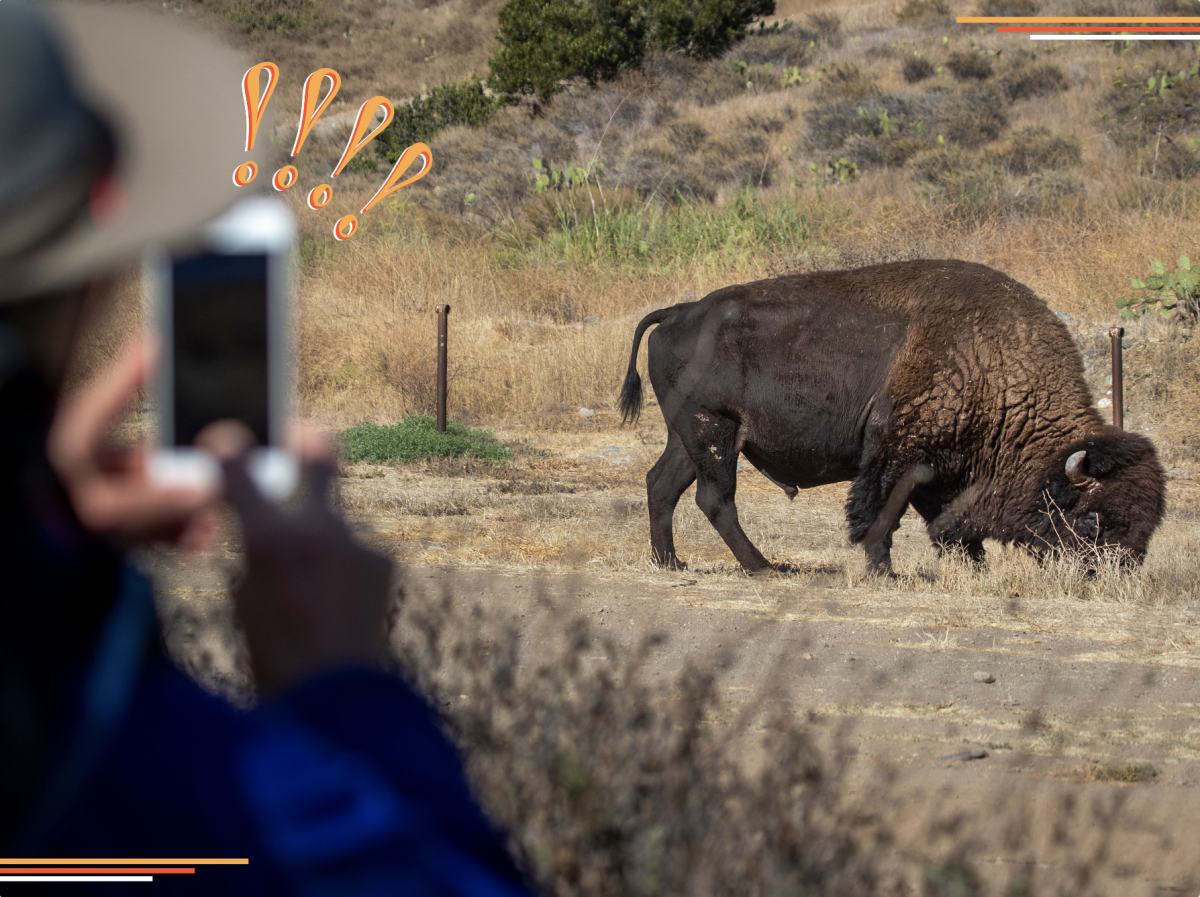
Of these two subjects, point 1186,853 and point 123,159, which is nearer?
point 123,159

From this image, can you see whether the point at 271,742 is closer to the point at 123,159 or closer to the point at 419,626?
the point at 123,159

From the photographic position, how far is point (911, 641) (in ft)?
17.2

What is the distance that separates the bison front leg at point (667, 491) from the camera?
778cm

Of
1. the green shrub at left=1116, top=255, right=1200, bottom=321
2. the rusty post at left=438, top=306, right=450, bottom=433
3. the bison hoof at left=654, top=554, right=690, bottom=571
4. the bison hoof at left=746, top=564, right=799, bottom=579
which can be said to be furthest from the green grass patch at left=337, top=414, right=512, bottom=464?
the green shrub at left=1116, top=255, right=1200, bottom=321

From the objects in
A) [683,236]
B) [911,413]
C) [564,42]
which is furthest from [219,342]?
[564,42]

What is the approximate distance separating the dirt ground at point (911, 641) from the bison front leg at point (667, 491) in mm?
229

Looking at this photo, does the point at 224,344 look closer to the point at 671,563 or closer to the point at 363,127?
the point at 671,563

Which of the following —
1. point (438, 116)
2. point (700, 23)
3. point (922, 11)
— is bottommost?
point (438, 116)

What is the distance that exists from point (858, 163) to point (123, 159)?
24766mm

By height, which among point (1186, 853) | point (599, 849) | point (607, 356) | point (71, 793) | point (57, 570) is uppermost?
point (57, 570)

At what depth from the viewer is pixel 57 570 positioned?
71 cm

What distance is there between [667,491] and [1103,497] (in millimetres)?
2905

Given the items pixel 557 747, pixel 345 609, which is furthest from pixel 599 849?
pixel 345 609

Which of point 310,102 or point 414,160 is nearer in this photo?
point 310,102
